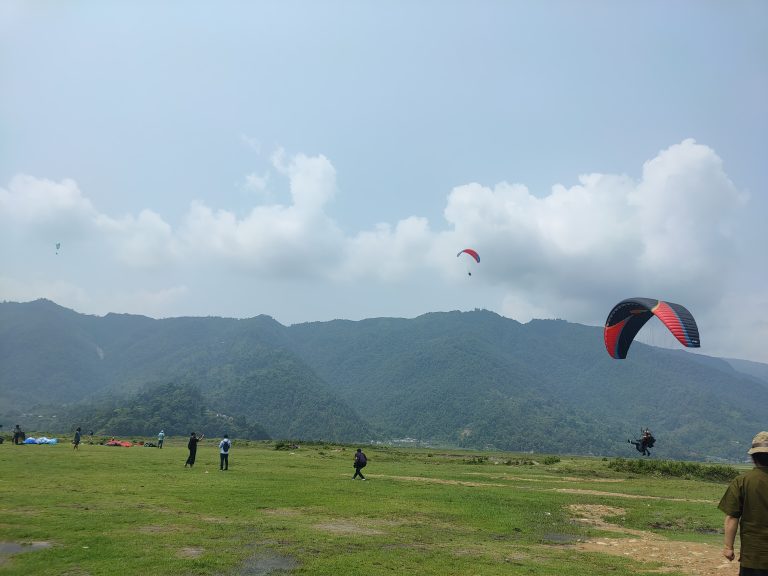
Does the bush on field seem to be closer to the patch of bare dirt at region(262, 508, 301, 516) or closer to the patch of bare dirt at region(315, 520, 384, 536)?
the patch of bare dirt at region(262, 508, 301, 516)

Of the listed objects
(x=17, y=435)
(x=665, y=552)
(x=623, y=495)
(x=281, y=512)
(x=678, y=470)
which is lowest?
(x=678, y=470)

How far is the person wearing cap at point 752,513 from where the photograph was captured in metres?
7.50

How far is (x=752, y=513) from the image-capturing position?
7.64 m

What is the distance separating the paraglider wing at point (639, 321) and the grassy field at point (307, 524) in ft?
34.0

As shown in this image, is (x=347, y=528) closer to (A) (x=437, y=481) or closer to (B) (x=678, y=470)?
(A) (x=437, y=481)

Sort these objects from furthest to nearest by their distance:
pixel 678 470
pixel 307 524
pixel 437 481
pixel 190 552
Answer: pixel 678 470, pixel 437 481, pixel 307 524, pixel 190 552

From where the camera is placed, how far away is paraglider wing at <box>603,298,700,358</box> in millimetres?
31750

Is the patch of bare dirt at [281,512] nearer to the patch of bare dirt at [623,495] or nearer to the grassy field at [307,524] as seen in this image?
the grassy field at [307,524]

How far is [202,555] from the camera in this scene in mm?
13227

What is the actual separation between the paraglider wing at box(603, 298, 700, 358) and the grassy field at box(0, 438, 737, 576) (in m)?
10.4

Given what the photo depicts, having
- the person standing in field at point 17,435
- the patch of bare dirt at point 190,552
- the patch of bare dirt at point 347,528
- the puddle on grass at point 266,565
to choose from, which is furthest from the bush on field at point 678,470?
the person standing in field at point 17,435

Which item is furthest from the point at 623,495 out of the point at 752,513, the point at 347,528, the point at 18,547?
the point at 18,547

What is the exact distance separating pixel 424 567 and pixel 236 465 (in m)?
29.3

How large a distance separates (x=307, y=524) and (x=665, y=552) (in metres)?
12.1
